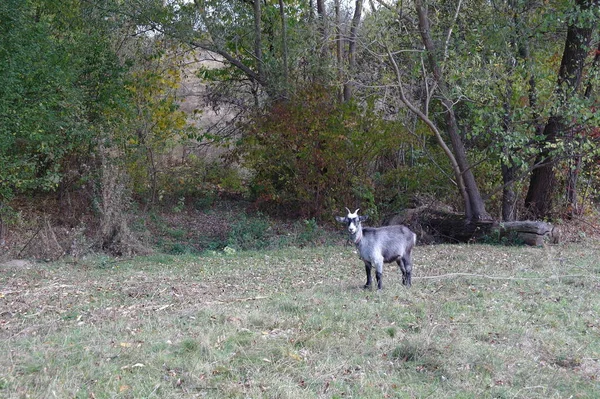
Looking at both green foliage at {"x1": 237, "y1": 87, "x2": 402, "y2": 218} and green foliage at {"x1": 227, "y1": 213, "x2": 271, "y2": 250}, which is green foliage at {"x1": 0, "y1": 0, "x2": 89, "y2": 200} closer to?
green foliage at {"x1": 227, "y1": 213, "x2": 271, "y2": 250}

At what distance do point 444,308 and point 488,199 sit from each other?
414 inches

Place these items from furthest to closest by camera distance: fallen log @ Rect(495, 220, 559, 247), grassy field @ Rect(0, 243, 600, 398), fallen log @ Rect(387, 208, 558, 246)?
fallen log @ Rect(387, 208, 558, 246) → fallen log @ Rect(495, 220, 559, 247) → grassy field @ Rect(0, 243, 600, 398)

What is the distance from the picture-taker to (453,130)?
1688 cm

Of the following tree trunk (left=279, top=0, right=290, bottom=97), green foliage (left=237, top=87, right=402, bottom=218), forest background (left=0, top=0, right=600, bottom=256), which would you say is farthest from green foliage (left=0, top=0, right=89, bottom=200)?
tree trunk (left=279, top=0, right=290, bottom=97)

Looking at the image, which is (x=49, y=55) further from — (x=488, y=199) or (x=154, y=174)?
(x=488, y=199)

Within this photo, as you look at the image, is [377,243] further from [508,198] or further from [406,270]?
[508,198]

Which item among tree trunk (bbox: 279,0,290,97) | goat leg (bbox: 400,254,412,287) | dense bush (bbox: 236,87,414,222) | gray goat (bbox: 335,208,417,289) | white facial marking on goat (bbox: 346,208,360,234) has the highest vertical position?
tree trunk (bbox: 279,0,290,97)

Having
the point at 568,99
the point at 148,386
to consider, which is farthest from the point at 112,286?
the point at 568,99

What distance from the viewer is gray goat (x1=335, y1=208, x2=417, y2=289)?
958 centimetres

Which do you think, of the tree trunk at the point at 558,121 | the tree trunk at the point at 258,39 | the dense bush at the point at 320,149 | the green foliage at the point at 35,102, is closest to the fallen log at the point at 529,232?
the tree trunk at the point at 558,121

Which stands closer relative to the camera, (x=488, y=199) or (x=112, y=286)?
(x=112, y=286)

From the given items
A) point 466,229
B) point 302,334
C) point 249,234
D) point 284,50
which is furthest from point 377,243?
point 284,50

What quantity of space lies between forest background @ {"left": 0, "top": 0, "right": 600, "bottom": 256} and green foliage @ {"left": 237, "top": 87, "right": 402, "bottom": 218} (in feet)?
0.15

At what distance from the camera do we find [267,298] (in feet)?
30.7
